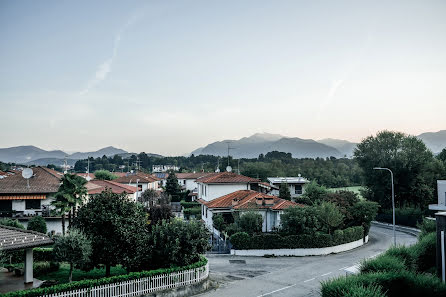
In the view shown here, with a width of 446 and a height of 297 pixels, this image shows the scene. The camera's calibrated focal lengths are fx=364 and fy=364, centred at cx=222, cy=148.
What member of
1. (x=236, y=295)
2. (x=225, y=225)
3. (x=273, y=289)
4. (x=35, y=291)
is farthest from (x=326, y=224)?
(x=35, y=291)

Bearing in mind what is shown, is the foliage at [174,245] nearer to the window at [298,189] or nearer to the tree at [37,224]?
the tree at [37,224]

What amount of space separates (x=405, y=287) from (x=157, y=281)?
1154 centimetres

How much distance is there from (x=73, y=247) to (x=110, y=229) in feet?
6.90

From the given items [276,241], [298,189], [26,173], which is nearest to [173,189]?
[298,189]

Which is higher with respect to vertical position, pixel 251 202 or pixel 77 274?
pixel 251 202

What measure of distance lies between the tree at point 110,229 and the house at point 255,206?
54.9 feet

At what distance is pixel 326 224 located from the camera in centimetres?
3297

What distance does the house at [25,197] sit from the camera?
36191 mm

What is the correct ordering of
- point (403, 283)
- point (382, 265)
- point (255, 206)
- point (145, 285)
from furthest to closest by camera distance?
point (255, 206)
point (145, 285)
point (382, 265)
point (403, 283)

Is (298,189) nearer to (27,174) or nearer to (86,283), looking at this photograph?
(27,174)

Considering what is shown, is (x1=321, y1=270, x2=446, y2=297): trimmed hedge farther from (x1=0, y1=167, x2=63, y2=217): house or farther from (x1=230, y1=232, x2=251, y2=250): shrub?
(x1=0, y1=167, x2=63, y2=217): house

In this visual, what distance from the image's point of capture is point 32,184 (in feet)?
128

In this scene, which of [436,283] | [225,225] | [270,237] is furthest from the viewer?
[225,225]

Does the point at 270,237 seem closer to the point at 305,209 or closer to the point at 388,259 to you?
the point at 305,209
